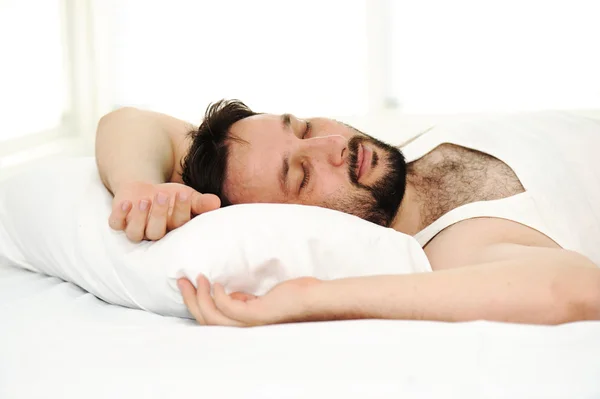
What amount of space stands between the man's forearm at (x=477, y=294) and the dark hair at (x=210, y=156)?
0.57 meters

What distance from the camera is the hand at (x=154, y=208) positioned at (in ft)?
4.06

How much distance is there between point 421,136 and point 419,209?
0.25m

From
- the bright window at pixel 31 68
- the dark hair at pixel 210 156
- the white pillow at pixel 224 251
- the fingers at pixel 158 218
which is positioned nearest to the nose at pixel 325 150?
the dark hair at pixel 210 156

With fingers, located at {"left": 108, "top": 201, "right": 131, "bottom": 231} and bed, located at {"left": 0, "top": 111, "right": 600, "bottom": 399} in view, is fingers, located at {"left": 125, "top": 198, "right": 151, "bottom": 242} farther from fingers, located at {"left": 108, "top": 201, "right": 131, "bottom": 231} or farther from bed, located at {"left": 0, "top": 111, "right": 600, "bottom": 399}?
bed, located at {"left": 0, "top": 111, "right": 600, "bottom": 399}

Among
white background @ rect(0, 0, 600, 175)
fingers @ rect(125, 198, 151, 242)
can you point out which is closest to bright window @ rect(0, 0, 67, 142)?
white background @ rect(0, 0, 600, 175)

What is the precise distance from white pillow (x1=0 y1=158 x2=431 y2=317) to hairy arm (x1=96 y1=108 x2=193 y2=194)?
0.10m

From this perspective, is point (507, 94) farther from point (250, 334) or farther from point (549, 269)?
point (250, 334)

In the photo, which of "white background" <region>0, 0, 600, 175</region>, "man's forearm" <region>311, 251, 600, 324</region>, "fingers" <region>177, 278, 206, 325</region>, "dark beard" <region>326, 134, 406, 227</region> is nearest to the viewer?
"man's forearm" <region>311, 251, 600, 324</region>

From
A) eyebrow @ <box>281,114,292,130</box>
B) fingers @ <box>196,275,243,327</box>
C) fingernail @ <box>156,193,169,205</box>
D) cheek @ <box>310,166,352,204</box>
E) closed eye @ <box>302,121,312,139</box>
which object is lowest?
fingers @ <box>196,275,243,327</box>

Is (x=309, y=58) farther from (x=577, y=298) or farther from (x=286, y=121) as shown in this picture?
(x=577, y=298)

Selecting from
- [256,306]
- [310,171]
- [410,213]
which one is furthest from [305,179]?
[256,306]

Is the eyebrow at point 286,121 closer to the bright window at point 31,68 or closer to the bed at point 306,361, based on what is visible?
the bed at point 306,361

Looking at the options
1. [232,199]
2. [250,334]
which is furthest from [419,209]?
[250,334]

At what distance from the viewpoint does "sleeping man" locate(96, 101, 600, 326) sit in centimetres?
104
